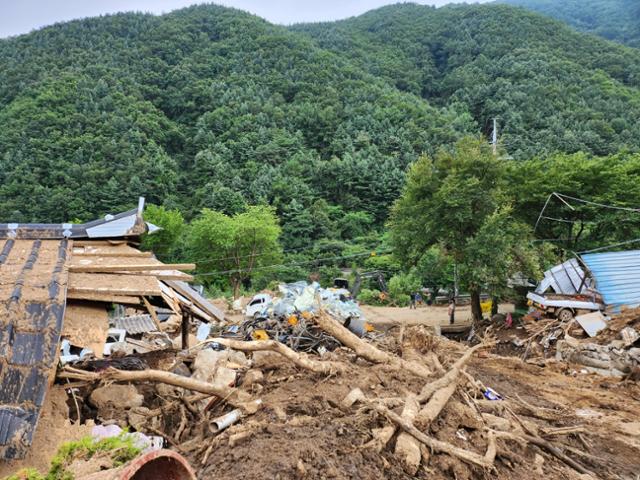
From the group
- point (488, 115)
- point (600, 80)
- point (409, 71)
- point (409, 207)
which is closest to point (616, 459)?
point (409, 207)

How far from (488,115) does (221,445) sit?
68.6 meters

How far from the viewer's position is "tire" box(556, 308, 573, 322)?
594 inches

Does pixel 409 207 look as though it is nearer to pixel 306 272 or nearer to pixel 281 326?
pixel 281 326

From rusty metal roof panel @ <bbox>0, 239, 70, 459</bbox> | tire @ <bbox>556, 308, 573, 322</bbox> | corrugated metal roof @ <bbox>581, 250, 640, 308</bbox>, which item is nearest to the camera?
rusty metal roof panel @ <bbox>0, 239, 70, 459</bbox>

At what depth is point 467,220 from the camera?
18.9 m

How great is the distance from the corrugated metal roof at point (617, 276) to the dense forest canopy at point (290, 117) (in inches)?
232

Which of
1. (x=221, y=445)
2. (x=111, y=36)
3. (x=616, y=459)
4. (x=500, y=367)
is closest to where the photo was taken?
(x=221, y=445)

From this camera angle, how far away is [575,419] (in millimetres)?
7992

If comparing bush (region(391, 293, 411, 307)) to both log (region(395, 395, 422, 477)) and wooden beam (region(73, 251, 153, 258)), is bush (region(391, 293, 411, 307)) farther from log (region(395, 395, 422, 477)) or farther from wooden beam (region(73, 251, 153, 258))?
log (region(395, 395, 422, 477))

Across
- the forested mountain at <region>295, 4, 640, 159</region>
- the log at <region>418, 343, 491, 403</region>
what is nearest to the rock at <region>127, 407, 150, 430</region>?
the log at <region>418, 343, 491, 403</region>

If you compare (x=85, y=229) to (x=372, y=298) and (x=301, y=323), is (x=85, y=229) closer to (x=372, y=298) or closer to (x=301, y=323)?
(x=301, y=323)

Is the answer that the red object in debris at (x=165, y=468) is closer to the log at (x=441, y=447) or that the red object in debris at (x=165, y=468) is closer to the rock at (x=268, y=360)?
the log at (x=441, y=447)

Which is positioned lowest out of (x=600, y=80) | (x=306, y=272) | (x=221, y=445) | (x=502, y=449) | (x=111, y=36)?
(x=306, y=272)

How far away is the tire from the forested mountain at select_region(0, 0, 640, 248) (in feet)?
105
